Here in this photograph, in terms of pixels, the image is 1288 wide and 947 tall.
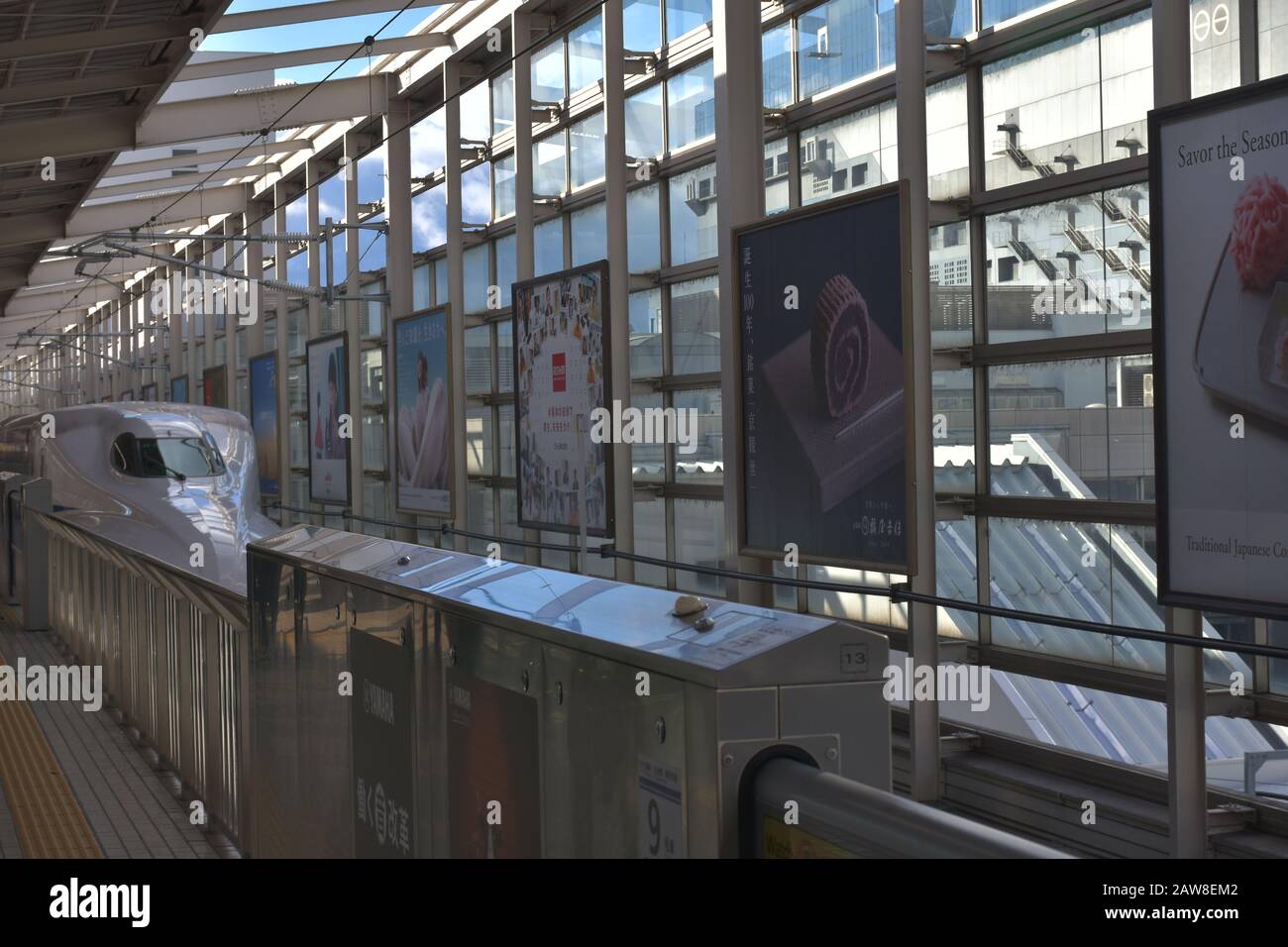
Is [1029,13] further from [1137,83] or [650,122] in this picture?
[650,122]

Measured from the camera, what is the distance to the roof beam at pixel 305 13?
14.0 meters

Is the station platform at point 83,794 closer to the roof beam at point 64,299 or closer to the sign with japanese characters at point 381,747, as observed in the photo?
the sign with japanese characters at point 381,747

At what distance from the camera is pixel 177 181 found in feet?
77.8

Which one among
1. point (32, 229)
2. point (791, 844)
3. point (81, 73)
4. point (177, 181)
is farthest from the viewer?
point (32, 229)

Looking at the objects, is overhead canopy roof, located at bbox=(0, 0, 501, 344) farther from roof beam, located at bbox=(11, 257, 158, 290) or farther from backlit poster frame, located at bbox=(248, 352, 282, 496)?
roof beam, located at bbox=(11, 257, 158, 290)

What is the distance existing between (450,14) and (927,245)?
926 centimetres

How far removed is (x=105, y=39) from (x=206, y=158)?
26.2ft

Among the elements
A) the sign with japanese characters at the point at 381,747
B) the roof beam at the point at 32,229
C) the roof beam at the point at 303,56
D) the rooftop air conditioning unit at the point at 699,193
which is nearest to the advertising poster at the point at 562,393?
the rooftop air conditioning unit at the point at 699,193

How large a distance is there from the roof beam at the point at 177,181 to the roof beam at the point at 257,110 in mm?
3405

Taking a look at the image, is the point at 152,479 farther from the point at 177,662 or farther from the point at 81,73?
the point at 177,662

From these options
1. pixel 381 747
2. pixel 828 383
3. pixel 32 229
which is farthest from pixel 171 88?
pixel 381 747

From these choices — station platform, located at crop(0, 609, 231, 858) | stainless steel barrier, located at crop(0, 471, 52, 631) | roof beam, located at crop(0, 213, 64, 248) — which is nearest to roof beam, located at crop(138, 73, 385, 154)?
stainless steel barrier, located at crop(0, 471, 52, 631)
